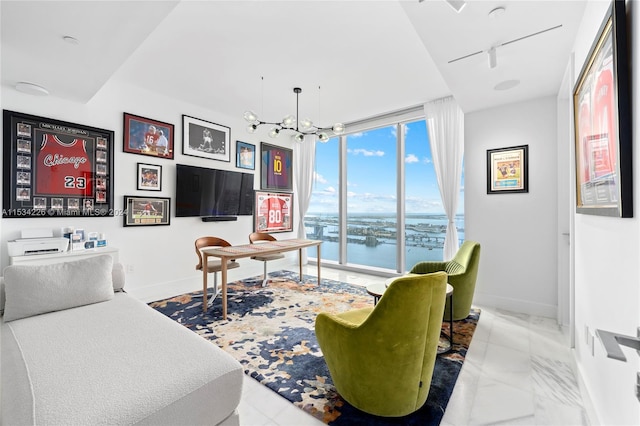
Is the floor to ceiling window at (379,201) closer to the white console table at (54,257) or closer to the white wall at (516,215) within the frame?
the white wall at (516,215)

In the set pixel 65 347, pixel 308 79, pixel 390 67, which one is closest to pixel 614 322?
pixel 65 347

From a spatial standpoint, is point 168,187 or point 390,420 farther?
point 168,187

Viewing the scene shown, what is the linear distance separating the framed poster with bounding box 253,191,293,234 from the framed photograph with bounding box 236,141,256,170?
1.80 ft

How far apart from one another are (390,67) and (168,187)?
11.2 ft

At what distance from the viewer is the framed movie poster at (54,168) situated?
2.87 m

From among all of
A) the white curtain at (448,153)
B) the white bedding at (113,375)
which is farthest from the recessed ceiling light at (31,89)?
the white curtain at (448,153)

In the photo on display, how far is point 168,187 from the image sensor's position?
4078 mm

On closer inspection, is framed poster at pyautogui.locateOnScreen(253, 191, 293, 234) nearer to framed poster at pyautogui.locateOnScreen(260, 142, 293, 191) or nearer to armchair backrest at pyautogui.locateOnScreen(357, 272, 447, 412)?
framed poster at pyautogui.locateOnScreen(260, 142, 293, 191)

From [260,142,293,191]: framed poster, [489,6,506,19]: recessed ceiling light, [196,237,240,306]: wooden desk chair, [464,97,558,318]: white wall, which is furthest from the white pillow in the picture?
[464,97,558,318]: white wall

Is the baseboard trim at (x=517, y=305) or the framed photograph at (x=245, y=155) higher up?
the framed photograph at (x=245, y=155)

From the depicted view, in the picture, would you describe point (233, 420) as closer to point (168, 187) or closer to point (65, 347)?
point (65, 347)

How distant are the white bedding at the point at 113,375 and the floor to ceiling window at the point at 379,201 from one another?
3755mm

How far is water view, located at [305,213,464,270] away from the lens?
14.6 ft

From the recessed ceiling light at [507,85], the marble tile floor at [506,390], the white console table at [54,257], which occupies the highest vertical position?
the recessed ceiling light at [507,85]
